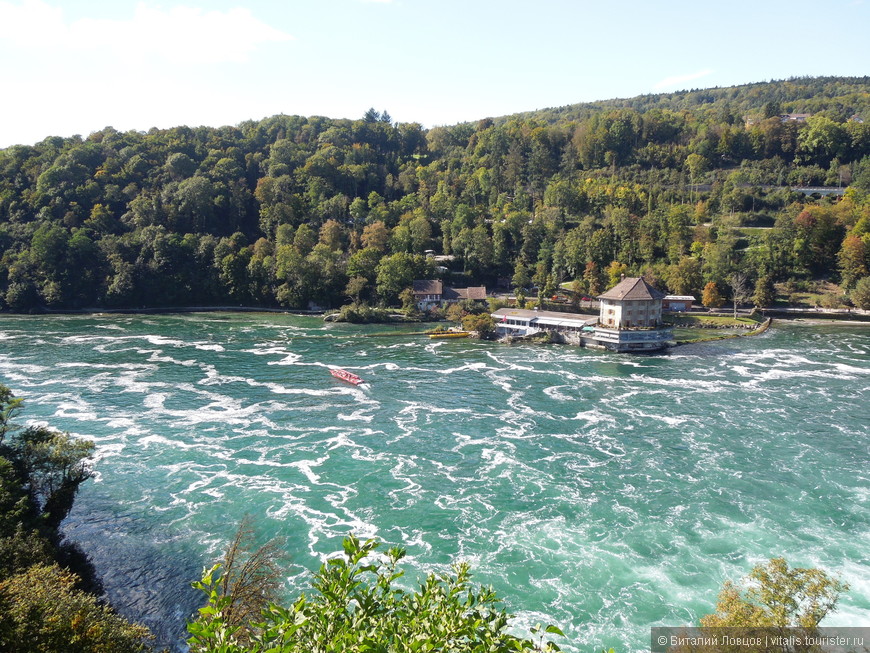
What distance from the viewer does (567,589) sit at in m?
17.9

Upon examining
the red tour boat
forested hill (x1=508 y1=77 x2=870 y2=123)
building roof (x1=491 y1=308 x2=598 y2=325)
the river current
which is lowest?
the river current

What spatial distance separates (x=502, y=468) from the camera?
26625mm

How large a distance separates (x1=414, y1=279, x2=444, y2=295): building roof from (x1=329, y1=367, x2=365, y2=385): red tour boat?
3007 centimetres

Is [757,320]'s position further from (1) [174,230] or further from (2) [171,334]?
(1) [174,230]

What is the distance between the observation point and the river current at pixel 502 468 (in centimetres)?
1862

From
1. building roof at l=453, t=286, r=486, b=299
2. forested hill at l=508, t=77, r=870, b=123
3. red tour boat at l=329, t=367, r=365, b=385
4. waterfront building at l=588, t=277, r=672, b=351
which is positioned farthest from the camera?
forested hill at l=508, t=77, r=870, b=123

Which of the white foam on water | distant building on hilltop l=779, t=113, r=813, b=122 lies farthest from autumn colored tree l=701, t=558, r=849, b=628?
distant building on hilltop l=779, t=113, r=813, b=122

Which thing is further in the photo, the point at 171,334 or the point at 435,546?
the point at 171,334

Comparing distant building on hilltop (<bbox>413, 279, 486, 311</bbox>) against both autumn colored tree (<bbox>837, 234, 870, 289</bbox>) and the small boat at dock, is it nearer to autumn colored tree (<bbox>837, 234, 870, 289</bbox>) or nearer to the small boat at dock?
the small boat at dock

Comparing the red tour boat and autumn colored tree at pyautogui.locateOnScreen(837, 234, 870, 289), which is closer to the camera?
the red tour boat

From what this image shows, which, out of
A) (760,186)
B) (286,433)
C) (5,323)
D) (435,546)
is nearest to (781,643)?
(435,546)

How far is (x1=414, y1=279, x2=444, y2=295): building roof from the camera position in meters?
71.3

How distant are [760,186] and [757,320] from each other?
39.1 m

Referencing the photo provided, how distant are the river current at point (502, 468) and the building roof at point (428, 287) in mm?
23650
